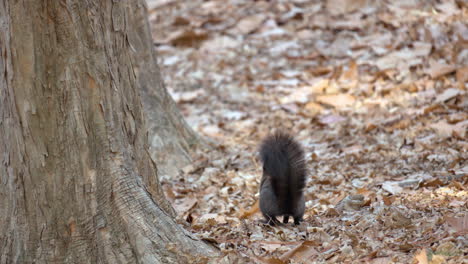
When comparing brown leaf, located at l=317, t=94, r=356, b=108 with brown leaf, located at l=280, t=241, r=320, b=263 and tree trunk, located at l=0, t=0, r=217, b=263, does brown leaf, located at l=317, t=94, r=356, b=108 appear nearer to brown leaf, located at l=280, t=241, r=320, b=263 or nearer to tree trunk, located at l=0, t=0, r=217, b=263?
brown leaf, located at l=280, t=241, r=320, b=263

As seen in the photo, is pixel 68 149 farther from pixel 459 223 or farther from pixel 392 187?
pixel 392 187

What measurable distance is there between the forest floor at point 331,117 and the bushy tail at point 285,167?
26 centimetres

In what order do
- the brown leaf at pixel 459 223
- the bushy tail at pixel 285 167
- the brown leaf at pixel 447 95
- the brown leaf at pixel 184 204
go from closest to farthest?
the brown leaf at pixel 459 223
the bushy tail at pixel 285 167
the brown leaf at pixel 184 204
the brown leaf at pixel 447 95

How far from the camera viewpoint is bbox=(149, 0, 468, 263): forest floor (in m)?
4.23

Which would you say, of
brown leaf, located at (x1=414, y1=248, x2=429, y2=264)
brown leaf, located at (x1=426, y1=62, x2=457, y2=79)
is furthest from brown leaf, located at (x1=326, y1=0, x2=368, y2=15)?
brown leaf, located at (x1=414, y1=248, x2=429, y2=264)

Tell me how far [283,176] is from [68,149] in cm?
179

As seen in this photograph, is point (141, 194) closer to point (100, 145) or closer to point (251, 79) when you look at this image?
point (100, 145)

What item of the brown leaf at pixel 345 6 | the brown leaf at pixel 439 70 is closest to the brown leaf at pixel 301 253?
the brown leaf at pixel 439 70

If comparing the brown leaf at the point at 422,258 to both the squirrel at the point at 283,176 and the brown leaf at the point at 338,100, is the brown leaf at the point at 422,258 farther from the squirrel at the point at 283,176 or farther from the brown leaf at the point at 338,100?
the brown leaf at the point at 338,100

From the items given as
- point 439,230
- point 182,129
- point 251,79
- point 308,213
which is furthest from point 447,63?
point 439,230

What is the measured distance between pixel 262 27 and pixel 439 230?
8.62 m

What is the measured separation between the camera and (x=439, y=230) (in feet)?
13.1

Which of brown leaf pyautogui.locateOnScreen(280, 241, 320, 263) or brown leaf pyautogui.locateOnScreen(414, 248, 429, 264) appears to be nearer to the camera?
brown leaf pyautogui.locateOnScreen(414, 248, 429, 264)

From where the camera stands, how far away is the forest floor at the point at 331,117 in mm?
4227
